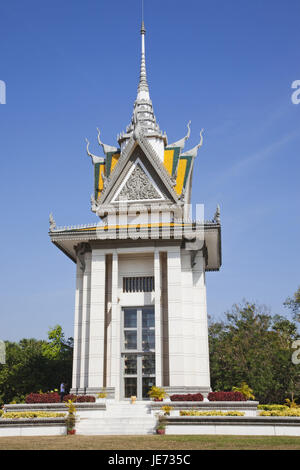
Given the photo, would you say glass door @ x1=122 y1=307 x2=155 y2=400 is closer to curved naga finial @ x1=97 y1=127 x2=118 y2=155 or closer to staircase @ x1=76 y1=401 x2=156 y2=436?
staircase @ x1=76 y1=401 x2=156 y2=436

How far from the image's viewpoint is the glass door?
90.1 feet

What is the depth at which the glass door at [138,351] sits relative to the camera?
27.5 m

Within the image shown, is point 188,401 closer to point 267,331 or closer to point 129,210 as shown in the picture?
point 129,210

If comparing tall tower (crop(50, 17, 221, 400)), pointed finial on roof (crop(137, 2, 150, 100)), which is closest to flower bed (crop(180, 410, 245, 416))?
tall tower (crop(50, 17, 221, 400))

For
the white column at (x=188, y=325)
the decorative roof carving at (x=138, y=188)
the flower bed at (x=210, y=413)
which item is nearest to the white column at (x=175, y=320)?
the white column at (x=188, y=325)

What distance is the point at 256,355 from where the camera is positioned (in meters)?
36.3

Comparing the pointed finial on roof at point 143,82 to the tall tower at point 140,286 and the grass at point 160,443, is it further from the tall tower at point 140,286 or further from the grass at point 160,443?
the grass at point 160,443

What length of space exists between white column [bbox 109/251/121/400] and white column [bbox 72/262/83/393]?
2082 millimetres

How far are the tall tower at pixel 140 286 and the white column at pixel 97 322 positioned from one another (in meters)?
0.05

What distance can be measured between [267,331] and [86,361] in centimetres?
2054

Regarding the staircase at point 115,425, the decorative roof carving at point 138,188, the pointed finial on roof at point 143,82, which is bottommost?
the staircase at point 115,425

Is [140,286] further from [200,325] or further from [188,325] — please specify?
[200,325]
